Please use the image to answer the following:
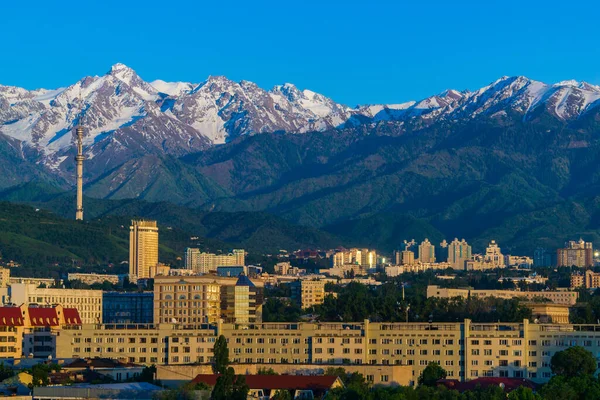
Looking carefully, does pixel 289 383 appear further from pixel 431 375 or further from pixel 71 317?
pixel 71 317

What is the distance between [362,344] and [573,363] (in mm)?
16633

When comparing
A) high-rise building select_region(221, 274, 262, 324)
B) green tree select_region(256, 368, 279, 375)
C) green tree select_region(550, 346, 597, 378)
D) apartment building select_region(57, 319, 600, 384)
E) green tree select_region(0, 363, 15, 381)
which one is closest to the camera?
green tree select_region(0, 363, 15, 381)

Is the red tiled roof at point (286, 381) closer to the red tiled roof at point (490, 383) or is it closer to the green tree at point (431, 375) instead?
the red tiled roof at point (490, 383)

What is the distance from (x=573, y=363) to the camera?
125125 millimetres

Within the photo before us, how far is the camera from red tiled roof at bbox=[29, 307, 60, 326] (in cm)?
15262

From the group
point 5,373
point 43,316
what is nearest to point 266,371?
point 5,373

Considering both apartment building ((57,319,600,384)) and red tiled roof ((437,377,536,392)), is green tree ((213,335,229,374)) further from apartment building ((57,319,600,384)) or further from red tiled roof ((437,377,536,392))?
red tiled roof ((437,377,536,392))

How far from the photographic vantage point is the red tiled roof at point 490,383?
113 metres

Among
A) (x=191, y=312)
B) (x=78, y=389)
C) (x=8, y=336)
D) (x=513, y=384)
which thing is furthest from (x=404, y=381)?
(x=191, y=312)

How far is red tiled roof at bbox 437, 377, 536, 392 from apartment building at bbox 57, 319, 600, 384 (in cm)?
968

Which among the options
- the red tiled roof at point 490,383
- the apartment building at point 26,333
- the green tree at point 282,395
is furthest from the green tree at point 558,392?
the apartment building at point 26,333

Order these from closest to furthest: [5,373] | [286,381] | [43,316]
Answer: [286,381] → [5,373] → [43,316]

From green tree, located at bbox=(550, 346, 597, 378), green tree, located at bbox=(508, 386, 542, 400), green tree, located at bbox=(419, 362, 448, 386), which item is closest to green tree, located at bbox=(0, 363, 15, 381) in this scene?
green tree, located at bbox=(419, 362, 448, 386)

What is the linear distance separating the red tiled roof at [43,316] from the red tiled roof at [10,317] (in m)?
1.36
